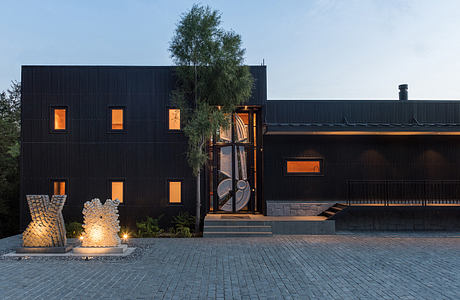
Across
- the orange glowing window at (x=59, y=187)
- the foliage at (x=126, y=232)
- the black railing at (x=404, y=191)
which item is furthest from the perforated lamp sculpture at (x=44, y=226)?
the black railing at (x=404, y=191)

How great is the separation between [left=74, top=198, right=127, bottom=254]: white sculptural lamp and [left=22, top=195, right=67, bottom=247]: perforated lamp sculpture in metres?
0.67

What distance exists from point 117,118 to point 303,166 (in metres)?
7.98

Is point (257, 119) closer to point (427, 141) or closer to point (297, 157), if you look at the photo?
point (297, 157)

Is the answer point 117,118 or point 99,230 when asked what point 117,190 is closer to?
point 117,118

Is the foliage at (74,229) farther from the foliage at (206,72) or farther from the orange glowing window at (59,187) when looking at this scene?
the foliage at (206,72)

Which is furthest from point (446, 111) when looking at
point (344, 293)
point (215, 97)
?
point (344, 293)

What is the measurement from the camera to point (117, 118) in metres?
12.3

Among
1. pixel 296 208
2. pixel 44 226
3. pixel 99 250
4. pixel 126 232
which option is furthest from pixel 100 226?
pixel 296 208

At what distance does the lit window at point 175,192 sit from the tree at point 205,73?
1.10 m

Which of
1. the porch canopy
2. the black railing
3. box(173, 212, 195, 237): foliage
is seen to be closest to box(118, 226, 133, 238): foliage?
box(173, 212, 195, 237): foliage

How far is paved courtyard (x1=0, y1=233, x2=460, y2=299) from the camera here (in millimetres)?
5430

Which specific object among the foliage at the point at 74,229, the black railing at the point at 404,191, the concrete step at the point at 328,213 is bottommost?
the foliage at the point at 74,229

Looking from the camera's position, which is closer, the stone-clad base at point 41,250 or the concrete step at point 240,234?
the stone-clad base at point 41,250

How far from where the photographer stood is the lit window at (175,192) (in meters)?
12.2
